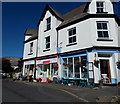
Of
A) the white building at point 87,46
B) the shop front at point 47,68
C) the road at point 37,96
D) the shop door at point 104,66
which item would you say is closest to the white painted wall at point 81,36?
the white building at point 87,46

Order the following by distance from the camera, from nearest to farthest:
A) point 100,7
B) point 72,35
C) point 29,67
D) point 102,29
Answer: point 102,29 < point 100,7 < point 72,35 < point 29,67

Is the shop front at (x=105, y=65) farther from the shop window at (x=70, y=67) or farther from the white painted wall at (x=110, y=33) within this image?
the shop window at (x=70, y=67)

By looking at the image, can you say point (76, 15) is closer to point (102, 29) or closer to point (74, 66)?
point (102, 29)

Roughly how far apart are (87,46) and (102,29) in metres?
2.34

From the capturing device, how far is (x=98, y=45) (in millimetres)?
11852

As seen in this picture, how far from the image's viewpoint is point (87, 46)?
1222cm

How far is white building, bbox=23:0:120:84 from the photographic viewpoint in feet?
38.4

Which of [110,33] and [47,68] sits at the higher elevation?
[110,33]

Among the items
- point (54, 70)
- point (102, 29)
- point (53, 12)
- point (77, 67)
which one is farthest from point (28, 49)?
point (102, 29)

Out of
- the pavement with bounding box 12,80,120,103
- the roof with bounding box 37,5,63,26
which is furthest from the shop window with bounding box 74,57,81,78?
the roof with bounding box 37,5,63,26

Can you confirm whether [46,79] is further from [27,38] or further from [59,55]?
[27,38]

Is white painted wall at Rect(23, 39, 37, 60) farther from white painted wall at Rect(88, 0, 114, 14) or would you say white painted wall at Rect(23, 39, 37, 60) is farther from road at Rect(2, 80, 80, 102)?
road at Rect(2, 80, 80, 102)

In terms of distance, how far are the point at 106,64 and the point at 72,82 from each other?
3.82 m

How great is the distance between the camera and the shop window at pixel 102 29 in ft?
40.8
